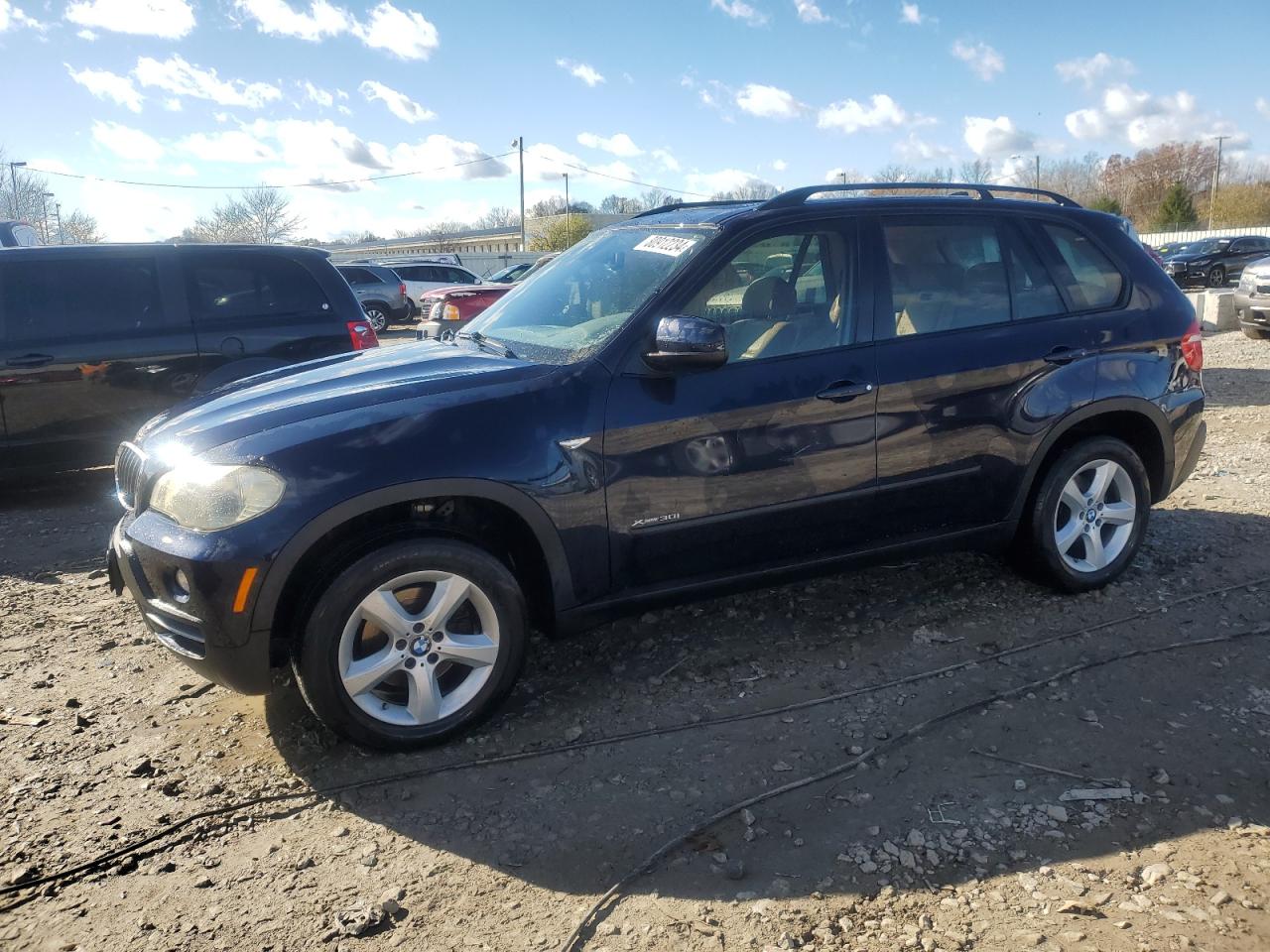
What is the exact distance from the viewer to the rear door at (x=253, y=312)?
22.5ft

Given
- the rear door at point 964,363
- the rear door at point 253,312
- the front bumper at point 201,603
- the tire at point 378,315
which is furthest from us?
the tire at point 378,315

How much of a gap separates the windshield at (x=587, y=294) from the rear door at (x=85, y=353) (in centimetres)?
335

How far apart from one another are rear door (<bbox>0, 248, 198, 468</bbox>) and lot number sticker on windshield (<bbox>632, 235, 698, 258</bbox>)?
4134 mm

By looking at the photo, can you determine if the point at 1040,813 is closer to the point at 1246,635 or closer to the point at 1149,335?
the point at 1246,635

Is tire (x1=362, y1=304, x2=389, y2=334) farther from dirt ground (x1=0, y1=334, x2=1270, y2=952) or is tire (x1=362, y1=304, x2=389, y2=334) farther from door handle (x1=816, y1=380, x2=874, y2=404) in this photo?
door handle (x1=816, y1=380, x2=874, y2=404)

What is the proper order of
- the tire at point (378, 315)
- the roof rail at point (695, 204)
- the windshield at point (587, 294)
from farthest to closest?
the tire at point (378, 315)
the roof rail at point (695, 204)
the windshield at point (587, 294)

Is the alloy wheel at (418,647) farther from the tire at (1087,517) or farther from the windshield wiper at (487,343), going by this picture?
the tire at (1087,517)

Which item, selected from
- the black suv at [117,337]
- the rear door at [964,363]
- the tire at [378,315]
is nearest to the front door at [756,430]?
the rear door at [964,363]

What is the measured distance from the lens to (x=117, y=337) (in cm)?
664

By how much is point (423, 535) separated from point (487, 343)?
1069 millimetres

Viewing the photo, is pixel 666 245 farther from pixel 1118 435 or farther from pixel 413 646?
pixel 1118 435

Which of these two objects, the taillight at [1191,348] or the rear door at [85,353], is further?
the rear door at [85,353]

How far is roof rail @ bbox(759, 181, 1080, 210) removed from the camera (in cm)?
403

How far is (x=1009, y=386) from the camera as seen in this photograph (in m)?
4.15
